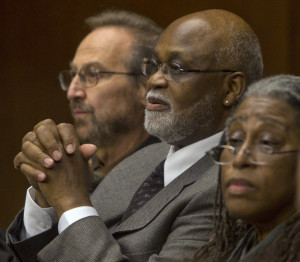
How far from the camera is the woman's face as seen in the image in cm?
136

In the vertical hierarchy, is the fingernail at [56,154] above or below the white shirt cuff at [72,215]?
above

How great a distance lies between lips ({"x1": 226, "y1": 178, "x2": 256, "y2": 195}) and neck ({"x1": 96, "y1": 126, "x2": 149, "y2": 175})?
4.83ft

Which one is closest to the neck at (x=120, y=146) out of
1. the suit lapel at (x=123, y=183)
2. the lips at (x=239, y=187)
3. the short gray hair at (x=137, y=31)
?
the short gray hair at (x=137, y=31)

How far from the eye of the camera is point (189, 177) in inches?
75.2

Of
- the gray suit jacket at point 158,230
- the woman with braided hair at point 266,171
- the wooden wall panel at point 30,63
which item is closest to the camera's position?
the woman with braided hair at point 266,171

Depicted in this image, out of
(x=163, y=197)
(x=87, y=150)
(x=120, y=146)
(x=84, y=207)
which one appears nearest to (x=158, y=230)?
(x=163, y=197)

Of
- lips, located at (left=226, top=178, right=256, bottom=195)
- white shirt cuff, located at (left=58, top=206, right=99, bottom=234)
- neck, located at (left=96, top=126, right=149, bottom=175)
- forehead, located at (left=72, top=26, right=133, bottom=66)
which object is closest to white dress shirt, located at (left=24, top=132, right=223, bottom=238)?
white shirt cuff, located at (left=58, top=206, right=99, bottom=234)

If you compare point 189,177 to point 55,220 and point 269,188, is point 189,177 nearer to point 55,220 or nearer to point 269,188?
point 55,220

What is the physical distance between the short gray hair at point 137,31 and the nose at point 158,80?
2.83ft

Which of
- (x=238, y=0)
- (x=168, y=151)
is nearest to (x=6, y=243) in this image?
(x=168, y=151)

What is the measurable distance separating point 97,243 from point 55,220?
0.32 metres

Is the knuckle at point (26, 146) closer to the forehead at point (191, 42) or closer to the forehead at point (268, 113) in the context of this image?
the forehead at point (191, 42)

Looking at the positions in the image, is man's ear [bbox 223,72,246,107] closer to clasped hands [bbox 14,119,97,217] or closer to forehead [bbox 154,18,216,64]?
forehead [bbox 154,18,216,64]

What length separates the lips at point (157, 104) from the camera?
202 cm
